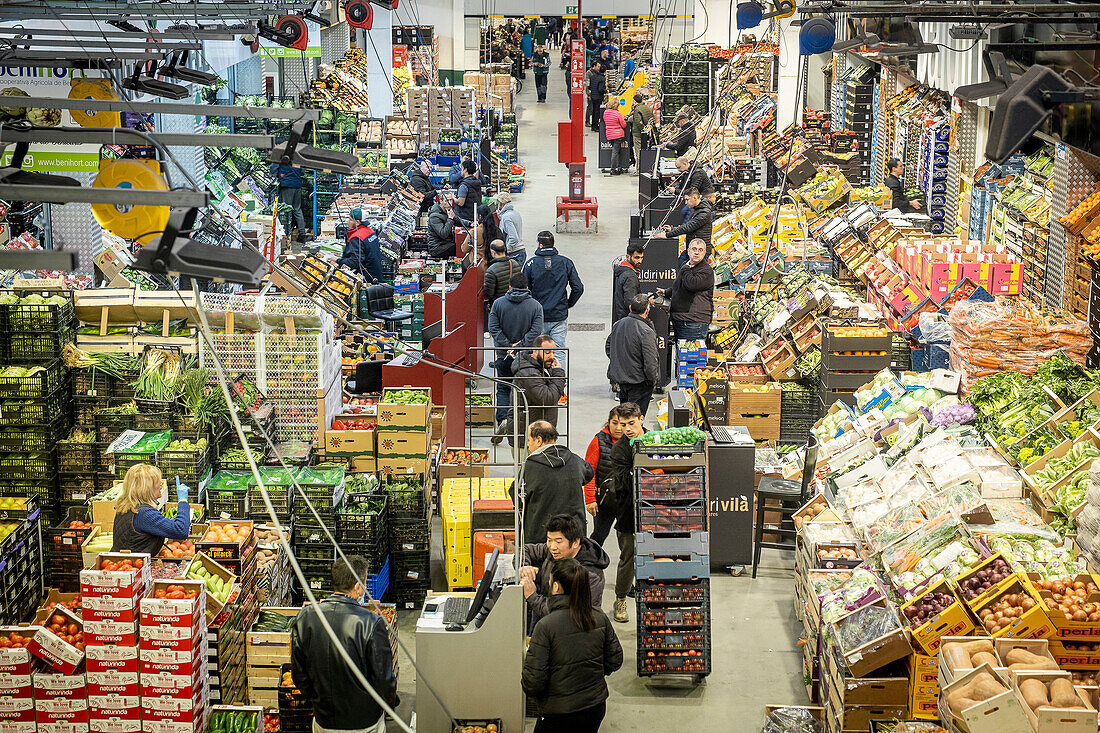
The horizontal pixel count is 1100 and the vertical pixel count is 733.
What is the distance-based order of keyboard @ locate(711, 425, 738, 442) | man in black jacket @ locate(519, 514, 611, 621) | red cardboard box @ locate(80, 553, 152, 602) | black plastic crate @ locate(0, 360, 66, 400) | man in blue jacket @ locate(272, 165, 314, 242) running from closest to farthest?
1. red cardboard box @ locate(80, 553, 152, 602)
2. man in black jacket @ locate(519, 514, 611, 621)
3. black plastic crate @ locate(0, 360, 66, 400)
4. keyboard @ locate(711, 425, 738, 442)
5. man in blue jacket @ locate(272, 165, 314, 242)

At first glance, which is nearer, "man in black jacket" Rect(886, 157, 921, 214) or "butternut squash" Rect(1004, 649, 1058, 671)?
"butternut squash" Rect(1004, 649, 1058, 671)

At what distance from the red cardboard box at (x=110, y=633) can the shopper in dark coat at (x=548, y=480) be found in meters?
2.60

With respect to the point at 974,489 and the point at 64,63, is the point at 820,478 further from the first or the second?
the point at 64,63

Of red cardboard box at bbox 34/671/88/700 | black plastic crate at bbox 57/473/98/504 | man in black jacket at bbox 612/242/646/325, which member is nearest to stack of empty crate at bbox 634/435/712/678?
red cardboard box at bbox 34/671/88/700

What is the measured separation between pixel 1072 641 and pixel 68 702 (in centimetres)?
494

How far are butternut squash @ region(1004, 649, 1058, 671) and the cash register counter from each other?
2.46 meters

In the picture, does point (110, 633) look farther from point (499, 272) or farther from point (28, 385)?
point (499, 272)

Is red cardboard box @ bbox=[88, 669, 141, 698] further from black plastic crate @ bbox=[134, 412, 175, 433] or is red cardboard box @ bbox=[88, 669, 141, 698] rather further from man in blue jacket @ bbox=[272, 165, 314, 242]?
man in blue jacket @ bbox=[272, 165, 314, 242]

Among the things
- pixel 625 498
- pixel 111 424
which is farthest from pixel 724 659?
pixel 111 424

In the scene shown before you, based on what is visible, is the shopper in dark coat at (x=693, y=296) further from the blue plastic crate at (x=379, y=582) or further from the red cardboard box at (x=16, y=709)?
the red cardboard box at (x=16, y=709)

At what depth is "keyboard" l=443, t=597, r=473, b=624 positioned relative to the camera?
6668mm

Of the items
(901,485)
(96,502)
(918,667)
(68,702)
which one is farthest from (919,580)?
(96,502)

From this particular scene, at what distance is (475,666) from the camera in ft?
21.7

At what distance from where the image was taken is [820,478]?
9.28m
